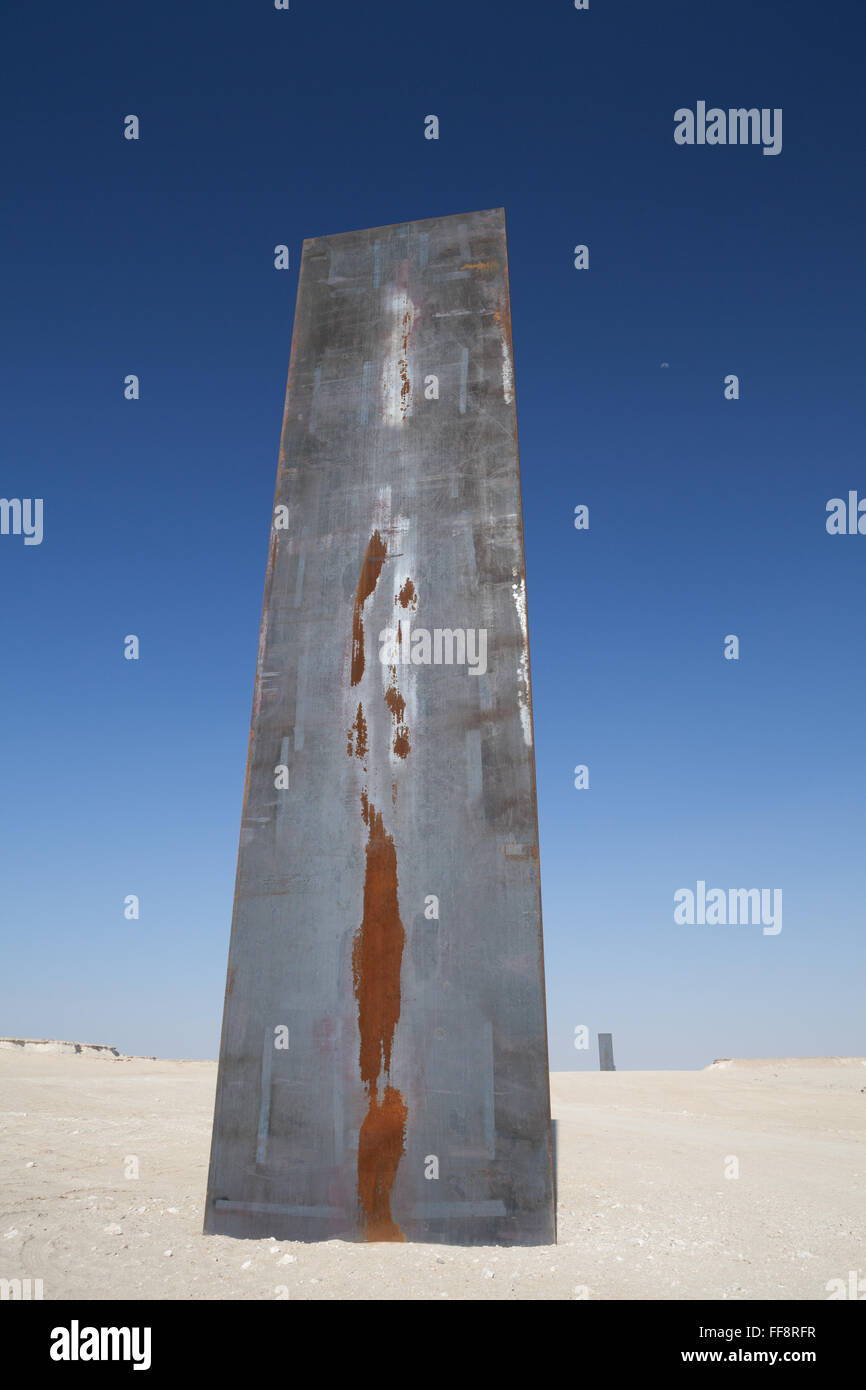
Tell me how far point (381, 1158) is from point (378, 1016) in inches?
28.2

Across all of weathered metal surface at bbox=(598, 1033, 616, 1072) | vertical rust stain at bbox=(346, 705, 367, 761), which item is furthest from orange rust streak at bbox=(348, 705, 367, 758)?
weathered metal surface at bbox=(598, 1033, 616, 1072)

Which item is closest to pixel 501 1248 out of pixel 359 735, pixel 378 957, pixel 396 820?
pixel 378 957

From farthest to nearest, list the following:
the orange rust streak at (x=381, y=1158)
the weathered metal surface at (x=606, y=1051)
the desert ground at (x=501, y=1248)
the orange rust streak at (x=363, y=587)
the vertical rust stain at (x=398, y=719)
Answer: the weathered metal surface at (x=606, y=1051) < the orange rust streak at (x=363, y=587) < the vertical rust stain at (x=398, y=719) < the orange rust streak at (x=381, y=1158) < the desert ground at (x=501, y=1248)

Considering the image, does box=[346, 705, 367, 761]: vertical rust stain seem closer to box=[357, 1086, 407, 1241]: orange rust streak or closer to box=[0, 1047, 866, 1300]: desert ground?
box=[357, 1086, 407, 1241]: orange rust streak

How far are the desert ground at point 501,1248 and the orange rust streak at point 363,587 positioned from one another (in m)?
3.16

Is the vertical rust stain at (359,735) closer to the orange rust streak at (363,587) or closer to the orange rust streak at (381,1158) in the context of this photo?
the orange rust streak at (363,587)

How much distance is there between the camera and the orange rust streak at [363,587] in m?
5.37

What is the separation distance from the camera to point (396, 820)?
4.98 m

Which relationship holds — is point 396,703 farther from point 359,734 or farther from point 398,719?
point 359,734

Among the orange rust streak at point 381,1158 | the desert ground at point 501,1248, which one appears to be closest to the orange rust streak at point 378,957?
the orange rust streak at point 381,1158

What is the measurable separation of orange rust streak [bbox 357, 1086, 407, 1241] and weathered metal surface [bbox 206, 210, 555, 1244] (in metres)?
0.01
